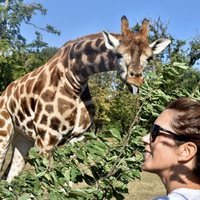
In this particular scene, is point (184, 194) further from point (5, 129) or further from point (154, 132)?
point (5, 129)

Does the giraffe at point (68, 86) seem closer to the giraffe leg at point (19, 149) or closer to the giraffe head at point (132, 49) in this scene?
the giraffe head at point (132, 49)

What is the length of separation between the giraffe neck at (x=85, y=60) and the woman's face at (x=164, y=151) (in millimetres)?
2965

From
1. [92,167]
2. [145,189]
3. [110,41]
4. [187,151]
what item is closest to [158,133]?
[187,151]

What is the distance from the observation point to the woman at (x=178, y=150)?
1.74 metres

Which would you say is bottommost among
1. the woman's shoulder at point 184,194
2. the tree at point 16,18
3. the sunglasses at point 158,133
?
the woman's shoulder at point 184,194

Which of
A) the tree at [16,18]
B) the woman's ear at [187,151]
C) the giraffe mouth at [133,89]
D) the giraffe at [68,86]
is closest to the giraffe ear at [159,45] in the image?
the giraffe at [68,86]

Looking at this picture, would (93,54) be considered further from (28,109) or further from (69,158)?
(69,158)

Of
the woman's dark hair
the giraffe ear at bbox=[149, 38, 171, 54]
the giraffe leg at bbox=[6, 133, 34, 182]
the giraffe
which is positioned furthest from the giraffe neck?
the woman's dark hair

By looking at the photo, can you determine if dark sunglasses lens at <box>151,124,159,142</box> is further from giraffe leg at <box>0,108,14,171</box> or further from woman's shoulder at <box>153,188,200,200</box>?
giraffe leg at <box>0,108,14,171</box>

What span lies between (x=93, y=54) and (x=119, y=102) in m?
22.1

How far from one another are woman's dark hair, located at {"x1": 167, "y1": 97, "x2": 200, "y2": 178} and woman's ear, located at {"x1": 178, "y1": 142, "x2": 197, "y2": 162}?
1 centimetres

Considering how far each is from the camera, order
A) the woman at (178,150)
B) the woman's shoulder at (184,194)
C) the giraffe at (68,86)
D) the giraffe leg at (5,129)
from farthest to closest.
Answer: the giraffe leg at (5,129)
the giraffe at (68,86)
the woman at (178,150)
the woman's shoulder at (184,194)

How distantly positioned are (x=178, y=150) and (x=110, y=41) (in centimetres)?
310

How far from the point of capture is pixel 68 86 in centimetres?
531
